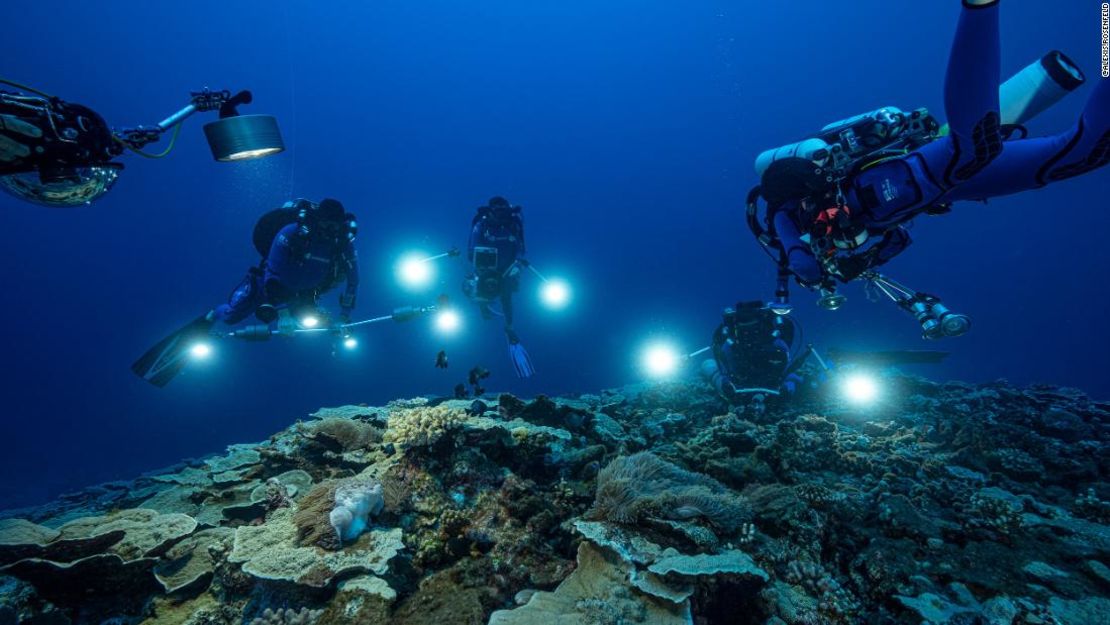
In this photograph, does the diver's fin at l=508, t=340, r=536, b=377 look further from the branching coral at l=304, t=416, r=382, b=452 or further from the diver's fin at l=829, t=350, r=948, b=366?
the diver's fin at l=829, t=350, r=948, b=366

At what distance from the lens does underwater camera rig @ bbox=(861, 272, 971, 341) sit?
4035 millimetres

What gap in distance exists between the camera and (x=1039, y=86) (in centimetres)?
395

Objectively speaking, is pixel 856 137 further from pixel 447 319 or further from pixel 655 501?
pixel 447 319

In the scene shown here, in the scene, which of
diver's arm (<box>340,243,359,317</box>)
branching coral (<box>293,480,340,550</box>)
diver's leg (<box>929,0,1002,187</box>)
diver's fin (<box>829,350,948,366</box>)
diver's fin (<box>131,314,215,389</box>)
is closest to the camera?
diver's leg (<box>929,0,1002,187</box>)

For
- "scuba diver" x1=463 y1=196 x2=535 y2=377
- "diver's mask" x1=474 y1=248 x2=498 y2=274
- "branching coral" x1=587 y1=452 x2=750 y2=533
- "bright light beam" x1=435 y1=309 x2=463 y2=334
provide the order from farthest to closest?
"scuba diver" x1=463 y1=196 x2=535 y2=377, "diver's mask" x1=474 y1=248 x2=498 y2=274, "bright light beam" x1=435 y1=309 x2=463 y2=334, "branching coral" x1=587 y1=452 x2=750 y2=533

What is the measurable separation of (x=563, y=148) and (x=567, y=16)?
1331 inches

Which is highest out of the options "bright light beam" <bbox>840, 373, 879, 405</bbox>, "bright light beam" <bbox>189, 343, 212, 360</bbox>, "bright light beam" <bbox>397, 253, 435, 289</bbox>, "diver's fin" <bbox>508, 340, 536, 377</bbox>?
"bright light beam" <bbox>397, 253, 435, 289</bbox>

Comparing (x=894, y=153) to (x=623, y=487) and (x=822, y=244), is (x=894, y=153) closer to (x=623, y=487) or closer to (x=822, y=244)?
(x=822, y=244)

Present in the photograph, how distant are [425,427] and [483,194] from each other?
12615 cm

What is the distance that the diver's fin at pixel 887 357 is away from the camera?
940 centimetres

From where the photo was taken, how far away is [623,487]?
391 cm

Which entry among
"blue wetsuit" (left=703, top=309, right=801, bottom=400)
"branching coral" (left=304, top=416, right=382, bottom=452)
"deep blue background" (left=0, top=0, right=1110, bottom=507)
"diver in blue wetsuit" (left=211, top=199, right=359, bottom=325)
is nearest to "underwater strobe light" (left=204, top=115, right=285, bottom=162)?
"branching coral" (left=304, top=416, right=382, bottom=452)

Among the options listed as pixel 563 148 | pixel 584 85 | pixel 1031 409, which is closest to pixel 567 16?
pixel 584 85

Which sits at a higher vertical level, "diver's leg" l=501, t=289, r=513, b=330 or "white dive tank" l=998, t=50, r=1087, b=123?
"diver's leg" l=501, t=289, r=513, b=330
